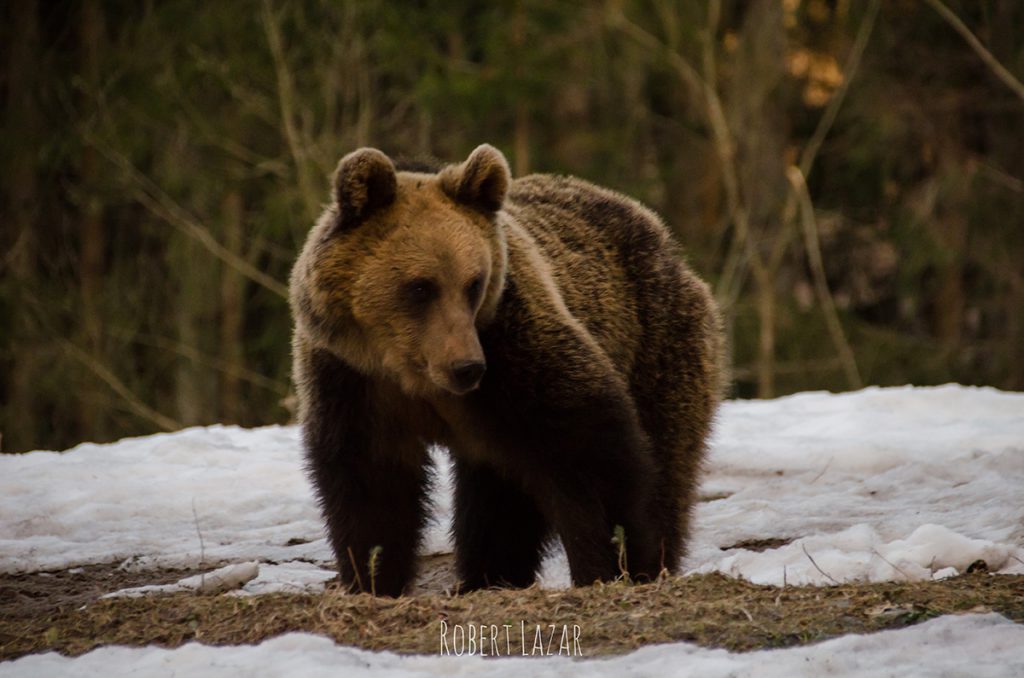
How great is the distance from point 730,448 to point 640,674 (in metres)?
5.27

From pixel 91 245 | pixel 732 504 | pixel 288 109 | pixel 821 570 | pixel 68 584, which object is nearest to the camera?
pixel 821 570

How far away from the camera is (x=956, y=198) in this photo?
66.1ft

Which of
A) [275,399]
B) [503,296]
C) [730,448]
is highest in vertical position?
[503,296]

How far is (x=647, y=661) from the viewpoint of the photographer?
4.20 metres

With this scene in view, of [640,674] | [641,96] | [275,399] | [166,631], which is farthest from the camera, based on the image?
[641,96]

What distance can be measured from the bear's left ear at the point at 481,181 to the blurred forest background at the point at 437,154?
11.9 m

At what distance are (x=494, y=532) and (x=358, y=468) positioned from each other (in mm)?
1097

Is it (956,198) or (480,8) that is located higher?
(480,8)

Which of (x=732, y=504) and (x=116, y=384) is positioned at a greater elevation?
(x=732, y=504)

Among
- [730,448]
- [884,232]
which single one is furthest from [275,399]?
[730,448]

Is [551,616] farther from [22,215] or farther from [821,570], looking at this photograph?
[22,215]

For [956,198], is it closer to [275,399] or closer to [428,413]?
[275,399]
